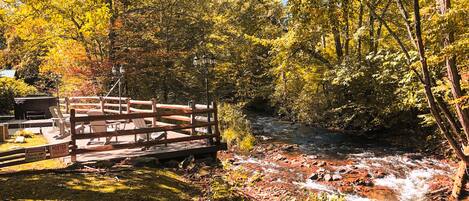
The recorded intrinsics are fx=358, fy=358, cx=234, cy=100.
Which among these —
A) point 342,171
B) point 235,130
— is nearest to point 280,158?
point 342,171

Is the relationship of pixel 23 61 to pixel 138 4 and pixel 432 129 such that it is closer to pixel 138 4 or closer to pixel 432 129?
pixel 138 4

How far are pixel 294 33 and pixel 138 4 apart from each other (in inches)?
387

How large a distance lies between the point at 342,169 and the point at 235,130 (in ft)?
20.3

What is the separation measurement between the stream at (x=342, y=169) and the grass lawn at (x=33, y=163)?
4780 mm

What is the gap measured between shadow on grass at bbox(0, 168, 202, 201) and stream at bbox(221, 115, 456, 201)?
2444 mm

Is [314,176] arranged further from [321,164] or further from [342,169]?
[321,164]

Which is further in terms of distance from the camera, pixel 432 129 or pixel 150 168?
pixel 432 129

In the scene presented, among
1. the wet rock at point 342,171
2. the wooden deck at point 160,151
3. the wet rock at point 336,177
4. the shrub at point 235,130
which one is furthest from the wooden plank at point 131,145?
the shrub at point 235,130

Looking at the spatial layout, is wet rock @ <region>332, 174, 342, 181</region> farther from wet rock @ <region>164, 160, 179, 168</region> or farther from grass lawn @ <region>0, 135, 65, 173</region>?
grass lawn @ <region>0, 135, 65, 173</region>

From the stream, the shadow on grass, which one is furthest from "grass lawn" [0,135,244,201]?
the stream

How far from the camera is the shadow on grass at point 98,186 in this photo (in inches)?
238

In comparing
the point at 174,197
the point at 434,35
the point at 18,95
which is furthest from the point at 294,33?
the point at 18,95

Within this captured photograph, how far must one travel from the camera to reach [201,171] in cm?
889

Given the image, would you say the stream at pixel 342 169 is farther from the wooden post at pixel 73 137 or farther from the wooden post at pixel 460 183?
the wooden post at pixel 73 137
